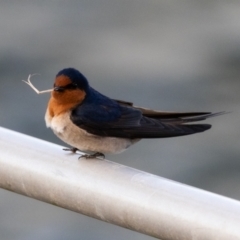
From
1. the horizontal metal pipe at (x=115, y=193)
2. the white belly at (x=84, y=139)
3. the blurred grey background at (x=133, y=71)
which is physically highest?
the horizontal metal pipe at (x=115, y=193)

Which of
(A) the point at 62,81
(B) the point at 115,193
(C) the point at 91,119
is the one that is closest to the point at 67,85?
(A) the point at 62,81

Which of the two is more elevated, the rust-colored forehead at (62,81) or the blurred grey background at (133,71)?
the rust-colored forehead at (62,81)

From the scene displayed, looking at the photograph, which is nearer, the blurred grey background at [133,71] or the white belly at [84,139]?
the white belly at [84,139]

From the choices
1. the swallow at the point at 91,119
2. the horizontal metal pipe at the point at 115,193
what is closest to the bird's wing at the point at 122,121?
the swallow at the point at 91,119

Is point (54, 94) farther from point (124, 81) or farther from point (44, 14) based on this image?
point (44, 14)

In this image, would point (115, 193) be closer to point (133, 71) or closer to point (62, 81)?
point (62, 81)

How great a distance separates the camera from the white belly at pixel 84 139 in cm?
274

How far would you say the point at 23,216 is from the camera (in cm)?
596

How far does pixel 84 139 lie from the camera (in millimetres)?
2771

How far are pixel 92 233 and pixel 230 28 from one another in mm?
3979

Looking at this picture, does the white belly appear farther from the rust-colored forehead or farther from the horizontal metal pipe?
the horizontal metal pipe

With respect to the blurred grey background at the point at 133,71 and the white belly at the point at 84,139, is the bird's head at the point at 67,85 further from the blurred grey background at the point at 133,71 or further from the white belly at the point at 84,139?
the blurred grey background at the point at 133,71

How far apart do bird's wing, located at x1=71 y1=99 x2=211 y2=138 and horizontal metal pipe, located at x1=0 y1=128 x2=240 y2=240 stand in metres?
0.87

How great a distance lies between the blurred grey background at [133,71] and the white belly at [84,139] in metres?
3.01
